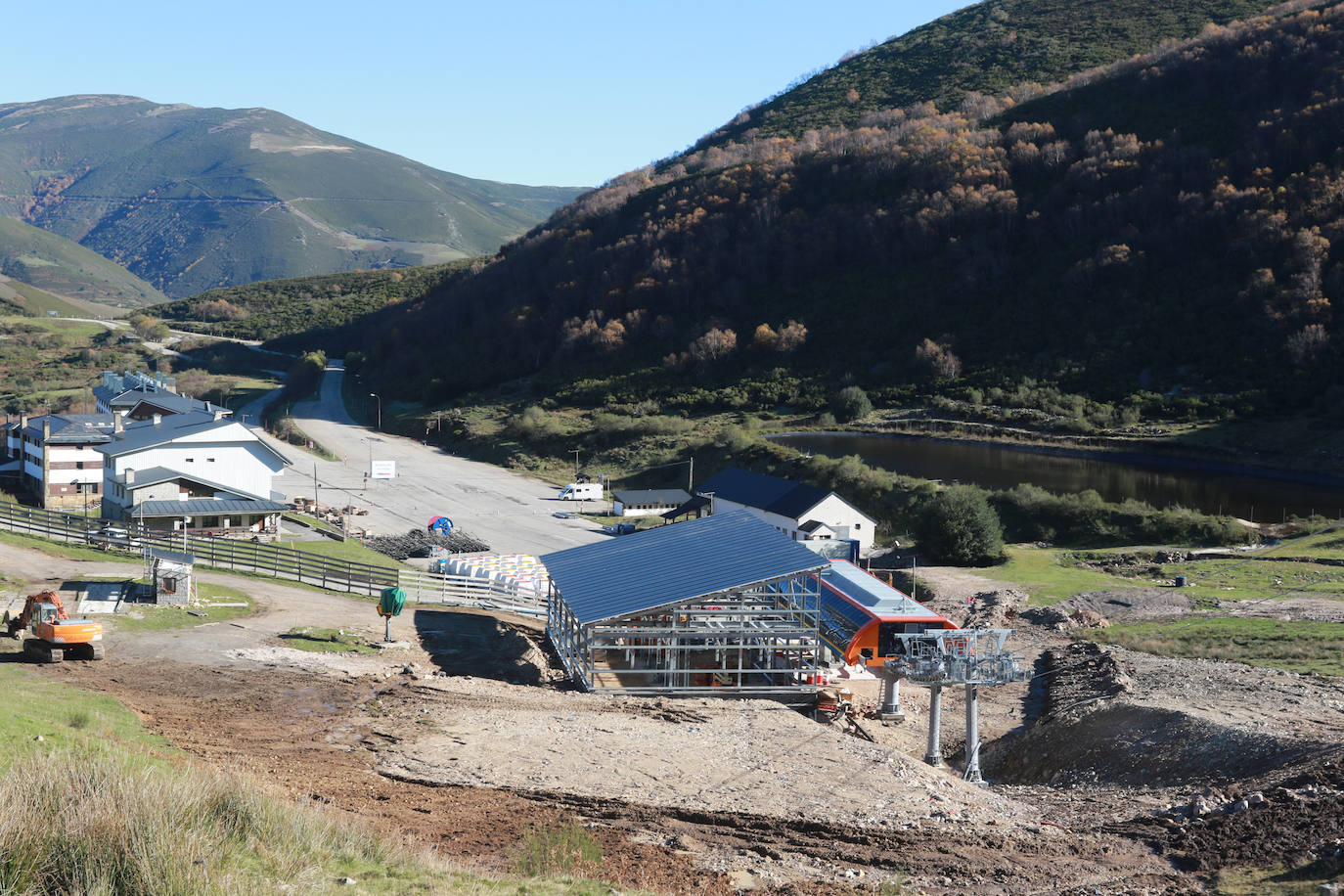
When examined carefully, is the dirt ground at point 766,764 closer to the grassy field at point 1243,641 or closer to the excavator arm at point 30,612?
the excavator arm at point 30,612

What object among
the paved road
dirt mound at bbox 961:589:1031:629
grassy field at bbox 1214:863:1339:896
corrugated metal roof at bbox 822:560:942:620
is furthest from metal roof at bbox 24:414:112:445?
grassy field at bbox 1214:863:1339:896

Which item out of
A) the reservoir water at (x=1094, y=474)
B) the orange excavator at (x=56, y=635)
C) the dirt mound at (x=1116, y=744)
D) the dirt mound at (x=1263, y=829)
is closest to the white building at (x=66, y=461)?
the orange excavator at (x=56, y=635)

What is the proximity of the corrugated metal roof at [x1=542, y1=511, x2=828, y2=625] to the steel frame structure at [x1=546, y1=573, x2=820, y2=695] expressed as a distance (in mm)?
256

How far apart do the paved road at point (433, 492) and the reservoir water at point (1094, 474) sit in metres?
18.5

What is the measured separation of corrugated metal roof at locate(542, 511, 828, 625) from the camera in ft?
76.6

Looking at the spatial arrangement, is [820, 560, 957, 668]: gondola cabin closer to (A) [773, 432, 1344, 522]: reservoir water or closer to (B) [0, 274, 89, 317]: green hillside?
(A) [773, 432, 1344, 522]: reservoir water

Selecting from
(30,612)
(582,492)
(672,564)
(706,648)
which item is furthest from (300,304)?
(706,648)

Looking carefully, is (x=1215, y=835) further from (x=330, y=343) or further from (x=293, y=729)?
(x=330, y=343)

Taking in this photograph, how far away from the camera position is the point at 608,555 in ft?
91.1

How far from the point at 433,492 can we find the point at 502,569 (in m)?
25.8

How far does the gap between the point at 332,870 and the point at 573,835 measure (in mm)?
3958

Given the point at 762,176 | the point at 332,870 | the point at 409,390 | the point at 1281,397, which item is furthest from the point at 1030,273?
the point at 332,870

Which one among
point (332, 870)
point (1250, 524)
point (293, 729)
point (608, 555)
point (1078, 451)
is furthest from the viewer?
point (1078, 451)

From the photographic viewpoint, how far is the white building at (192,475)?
138ft
